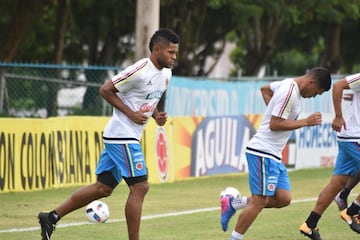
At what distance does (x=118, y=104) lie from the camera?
29.5 feet

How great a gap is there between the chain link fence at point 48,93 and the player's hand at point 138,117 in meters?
10.2

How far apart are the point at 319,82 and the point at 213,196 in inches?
243

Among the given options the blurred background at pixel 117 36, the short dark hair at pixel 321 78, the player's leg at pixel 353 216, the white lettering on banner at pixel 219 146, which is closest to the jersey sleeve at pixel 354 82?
the player's leg at pixel 353 216

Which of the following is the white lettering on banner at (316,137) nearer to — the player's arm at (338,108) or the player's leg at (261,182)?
the player's arm at (338,108)

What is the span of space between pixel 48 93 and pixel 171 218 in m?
8.60

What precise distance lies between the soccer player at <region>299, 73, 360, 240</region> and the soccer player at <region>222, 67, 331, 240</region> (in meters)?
1.17

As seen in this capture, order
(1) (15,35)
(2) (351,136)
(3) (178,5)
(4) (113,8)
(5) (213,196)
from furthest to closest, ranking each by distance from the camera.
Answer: (4) (113,8)
(3) (178,5)
(1) (15,35)
(5) (213,196)
(2) (351,136)

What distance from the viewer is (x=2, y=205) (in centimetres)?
1310

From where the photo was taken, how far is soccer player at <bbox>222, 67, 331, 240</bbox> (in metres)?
9.34

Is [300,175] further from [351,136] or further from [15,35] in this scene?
[351,136]

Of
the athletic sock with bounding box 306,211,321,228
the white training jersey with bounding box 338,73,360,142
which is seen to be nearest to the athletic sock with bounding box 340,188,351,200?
the white training jersey with bounding box 338,73,360,142

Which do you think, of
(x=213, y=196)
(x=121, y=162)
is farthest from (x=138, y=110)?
(x=213, y=196)

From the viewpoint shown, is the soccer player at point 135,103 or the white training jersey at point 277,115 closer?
the soccer player at point 135,103

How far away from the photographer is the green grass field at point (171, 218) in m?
10.6
